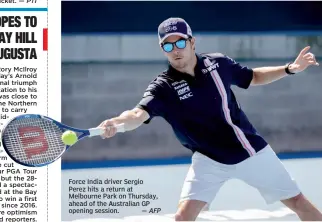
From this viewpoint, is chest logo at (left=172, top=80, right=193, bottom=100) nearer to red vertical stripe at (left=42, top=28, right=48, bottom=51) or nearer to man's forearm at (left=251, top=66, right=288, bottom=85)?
man's forearm at (left=251, top=66, right=288, bottom=85)

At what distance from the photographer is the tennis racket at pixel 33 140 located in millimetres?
4520

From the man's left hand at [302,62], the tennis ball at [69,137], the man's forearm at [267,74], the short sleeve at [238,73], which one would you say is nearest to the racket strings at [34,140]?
the tennis ball at [69,137]

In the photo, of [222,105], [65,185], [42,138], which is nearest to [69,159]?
[65,185]

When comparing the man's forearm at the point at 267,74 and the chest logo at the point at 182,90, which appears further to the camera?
the man's forearm at the point at 267,74

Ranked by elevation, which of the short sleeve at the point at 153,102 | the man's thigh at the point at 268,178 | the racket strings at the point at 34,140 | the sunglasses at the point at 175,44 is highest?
the sunglasses at the point at 175,44

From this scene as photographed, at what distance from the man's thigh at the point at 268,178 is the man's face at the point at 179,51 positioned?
592 millimetres

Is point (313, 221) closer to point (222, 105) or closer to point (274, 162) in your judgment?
point (274, 162)

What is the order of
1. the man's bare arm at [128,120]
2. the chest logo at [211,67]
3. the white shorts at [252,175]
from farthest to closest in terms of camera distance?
1. the chest logo at [211,67]
2. the white shorts at [252,175]
3. the man's bare arm at [128,120]

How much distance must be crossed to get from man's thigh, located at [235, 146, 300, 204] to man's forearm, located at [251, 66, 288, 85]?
446mm

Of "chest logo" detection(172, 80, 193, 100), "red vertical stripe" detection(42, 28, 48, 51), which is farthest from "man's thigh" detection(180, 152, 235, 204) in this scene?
"red vertical stripe" detection(42, 28, 48, 51)

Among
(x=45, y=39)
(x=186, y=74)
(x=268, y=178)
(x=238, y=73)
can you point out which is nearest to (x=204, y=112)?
(x=186, y=74)

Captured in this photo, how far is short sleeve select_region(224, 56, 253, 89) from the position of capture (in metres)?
4.66

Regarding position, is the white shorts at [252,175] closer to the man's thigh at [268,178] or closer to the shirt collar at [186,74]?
the man's thigh at [268,178]

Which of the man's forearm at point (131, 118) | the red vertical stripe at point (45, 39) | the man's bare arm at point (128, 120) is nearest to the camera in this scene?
the man's bare arm at point (128, 120)
